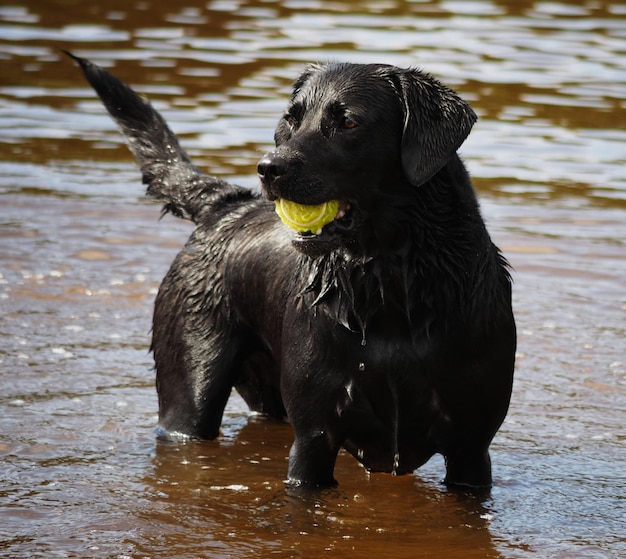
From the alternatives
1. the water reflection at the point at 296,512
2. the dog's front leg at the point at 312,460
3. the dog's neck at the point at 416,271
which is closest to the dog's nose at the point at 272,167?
the dog's neck at the point at 416,271

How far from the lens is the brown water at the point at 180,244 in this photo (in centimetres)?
521

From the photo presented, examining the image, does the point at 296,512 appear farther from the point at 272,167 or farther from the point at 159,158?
the point at 159,158

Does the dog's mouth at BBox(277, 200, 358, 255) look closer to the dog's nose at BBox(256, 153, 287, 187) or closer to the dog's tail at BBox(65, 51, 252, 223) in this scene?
the dog's nose at BBox(256, 153, 287, 187)

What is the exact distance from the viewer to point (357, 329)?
4879 millimetres

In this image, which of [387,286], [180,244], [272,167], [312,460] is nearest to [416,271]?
[387,286]

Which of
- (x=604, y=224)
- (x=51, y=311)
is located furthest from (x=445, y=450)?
(x=604, y=224)

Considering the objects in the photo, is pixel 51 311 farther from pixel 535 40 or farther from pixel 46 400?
pixel 535 40

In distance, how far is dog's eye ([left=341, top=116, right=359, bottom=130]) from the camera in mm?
4715

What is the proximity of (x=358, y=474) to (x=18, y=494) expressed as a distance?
153cm

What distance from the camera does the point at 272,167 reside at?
181 inches

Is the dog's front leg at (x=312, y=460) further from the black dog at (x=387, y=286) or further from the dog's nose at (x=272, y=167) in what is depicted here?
the dog's nose at (x=272, y=167)

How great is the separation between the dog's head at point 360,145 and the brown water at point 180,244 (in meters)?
1.32

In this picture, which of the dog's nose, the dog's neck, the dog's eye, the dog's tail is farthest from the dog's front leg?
the dog's tail

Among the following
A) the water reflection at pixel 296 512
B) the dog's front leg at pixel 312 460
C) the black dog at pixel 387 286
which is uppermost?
the black dog at pixel 387 286
